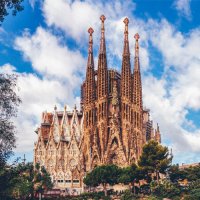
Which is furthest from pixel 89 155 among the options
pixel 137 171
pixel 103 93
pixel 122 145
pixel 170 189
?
pixel 170 189

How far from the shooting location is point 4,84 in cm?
2192

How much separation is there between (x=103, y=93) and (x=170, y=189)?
36.3m

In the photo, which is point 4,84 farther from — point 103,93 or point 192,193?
point 103,93

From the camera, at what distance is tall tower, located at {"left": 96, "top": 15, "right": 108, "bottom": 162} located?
86438mm

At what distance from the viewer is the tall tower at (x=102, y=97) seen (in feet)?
284

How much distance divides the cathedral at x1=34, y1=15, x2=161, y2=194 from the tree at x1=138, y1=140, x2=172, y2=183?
18029mm

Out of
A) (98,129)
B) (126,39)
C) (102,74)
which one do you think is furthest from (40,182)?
(126,39)

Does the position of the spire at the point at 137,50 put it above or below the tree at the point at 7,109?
above

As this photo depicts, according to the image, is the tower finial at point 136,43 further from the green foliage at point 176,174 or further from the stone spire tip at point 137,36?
the green foliage at point 176,174

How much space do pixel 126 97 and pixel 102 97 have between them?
17.7ft

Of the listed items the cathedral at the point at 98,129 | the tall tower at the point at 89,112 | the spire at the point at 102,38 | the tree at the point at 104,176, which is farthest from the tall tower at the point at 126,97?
the tree at the point at 104,176

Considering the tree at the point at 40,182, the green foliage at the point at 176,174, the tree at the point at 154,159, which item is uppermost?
the tree at the point at 154,159

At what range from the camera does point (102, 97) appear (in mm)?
88875

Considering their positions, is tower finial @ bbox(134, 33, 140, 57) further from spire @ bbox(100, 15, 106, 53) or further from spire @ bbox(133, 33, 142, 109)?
spire @ bbox(100, 15, 106, 53)
